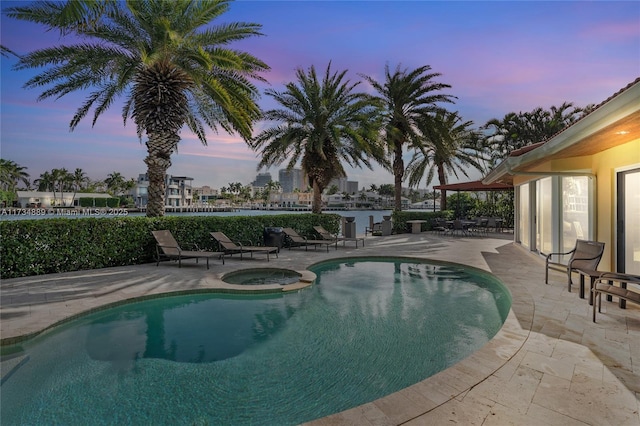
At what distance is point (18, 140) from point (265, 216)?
343 inches

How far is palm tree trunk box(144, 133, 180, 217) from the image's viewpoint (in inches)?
416

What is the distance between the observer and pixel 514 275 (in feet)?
26.3

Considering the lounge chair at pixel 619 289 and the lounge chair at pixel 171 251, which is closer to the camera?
the lounge chair at pixel 619 289

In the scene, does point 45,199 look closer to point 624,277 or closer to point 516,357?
point 516,357

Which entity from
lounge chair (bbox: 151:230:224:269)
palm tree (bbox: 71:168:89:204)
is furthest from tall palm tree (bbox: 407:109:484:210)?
palm tree (bbox: 71:168:89:204)

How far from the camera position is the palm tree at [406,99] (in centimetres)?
1886

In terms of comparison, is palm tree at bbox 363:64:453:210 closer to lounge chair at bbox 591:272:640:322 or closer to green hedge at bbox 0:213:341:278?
green hedge at bbox 0:213:341:278

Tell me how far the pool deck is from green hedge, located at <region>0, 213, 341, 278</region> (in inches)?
20.6

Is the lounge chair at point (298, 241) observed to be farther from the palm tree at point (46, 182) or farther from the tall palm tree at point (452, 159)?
the palm tree at point (46, 182)

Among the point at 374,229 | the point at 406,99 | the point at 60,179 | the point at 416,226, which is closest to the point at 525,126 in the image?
the point at 406,99

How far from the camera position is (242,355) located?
14.1 ft

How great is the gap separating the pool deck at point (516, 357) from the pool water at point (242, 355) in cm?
48

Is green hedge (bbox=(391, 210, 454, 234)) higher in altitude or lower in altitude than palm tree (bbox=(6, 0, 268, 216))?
lower

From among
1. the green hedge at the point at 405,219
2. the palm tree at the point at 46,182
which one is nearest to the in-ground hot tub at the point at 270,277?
the green hedge at the point at 405,219
